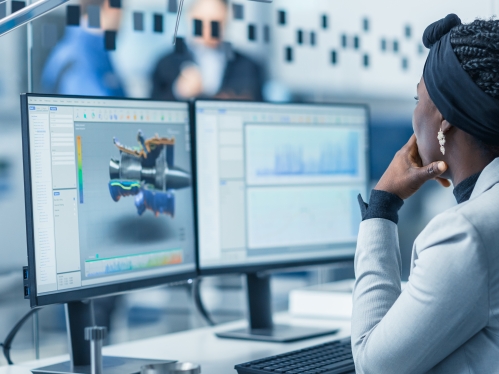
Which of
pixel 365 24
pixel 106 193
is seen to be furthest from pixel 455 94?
pixel 365 24

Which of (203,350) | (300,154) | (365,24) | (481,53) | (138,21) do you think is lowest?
(203,350)

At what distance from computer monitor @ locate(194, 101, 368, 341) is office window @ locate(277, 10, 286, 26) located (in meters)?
0.45

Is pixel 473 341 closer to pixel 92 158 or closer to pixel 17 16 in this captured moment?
pixel 92 158

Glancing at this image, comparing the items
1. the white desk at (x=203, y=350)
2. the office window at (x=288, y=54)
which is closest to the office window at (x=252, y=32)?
the office window at (x=288, y=54)

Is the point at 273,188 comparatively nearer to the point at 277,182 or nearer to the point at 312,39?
the point at 277,182

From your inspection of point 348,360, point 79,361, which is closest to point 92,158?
point 79,361

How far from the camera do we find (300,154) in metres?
1.65

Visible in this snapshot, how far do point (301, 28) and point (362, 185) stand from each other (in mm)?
616

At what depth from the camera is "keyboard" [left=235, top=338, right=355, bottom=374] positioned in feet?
3.85

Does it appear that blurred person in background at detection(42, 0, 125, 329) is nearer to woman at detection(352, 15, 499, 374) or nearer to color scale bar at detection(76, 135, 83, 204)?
color scale bar at detection(76, 135, 83, 204)

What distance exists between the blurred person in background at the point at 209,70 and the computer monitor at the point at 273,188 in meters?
0.42

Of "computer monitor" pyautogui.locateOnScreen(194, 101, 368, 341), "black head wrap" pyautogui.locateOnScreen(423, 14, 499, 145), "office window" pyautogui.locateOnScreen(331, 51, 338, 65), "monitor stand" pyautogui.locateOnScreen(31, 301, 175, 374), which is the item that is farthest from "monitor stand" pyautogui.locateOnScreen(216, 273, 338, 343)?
"office window" pyautogui.locateOnScreen(331, 51, 338, 65)

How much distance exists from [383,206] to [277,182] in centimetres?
52

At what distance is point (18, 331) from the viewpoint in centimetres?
148
